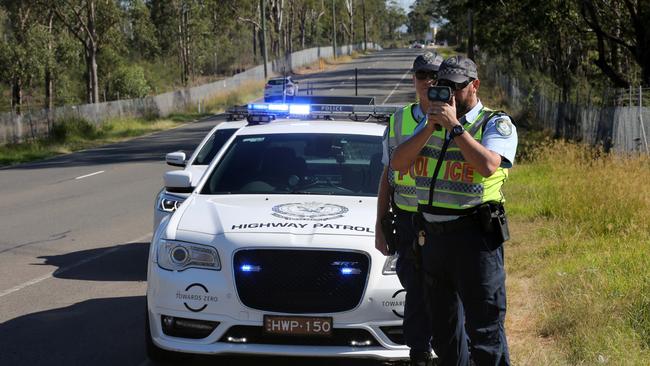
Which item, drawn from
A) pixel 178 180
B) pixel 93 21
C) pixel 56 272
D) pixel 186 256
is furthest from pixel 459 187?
pixel 93 21

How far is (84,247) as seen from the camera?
11.0 meters

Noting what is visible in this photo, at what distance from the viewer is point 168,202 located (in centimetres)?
870

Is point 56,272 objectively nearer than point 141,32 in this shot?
Yes

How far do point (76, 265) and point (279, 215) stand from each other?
4612mm

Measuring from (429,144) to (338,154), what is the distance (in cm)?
279

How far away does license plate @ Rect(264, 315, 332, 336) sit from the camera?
17.6ft

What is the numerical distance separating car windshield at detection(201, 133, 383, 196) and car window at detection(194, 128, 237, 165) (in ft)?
10.1

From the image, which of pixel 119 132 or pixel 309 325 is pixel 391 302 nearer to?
pixel 309 325

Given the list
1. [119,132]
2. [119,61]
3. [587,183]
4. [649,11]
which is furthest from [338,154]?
[119,61]

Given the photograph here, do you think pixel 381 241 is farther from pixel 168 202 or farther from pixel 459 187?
pixel 168 202

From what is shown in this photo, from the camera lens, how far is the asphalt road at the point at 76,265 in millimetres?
6531

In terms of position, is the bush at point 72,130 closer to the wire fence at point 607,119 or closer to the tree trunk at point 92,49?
the tree trunk at point 92,49

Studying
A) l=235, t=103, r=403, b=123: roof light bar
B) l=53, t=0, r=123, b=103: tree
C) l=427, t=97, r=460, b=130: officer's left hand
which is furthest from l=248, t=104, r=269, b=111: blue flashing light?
l=53, t=0, r=123, b=103: tree

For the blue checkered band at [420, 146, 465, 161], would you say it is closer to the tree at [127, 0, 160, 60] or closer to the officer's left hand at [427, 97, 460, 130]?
the officer's left hand at [427, 97, 460, 130]
